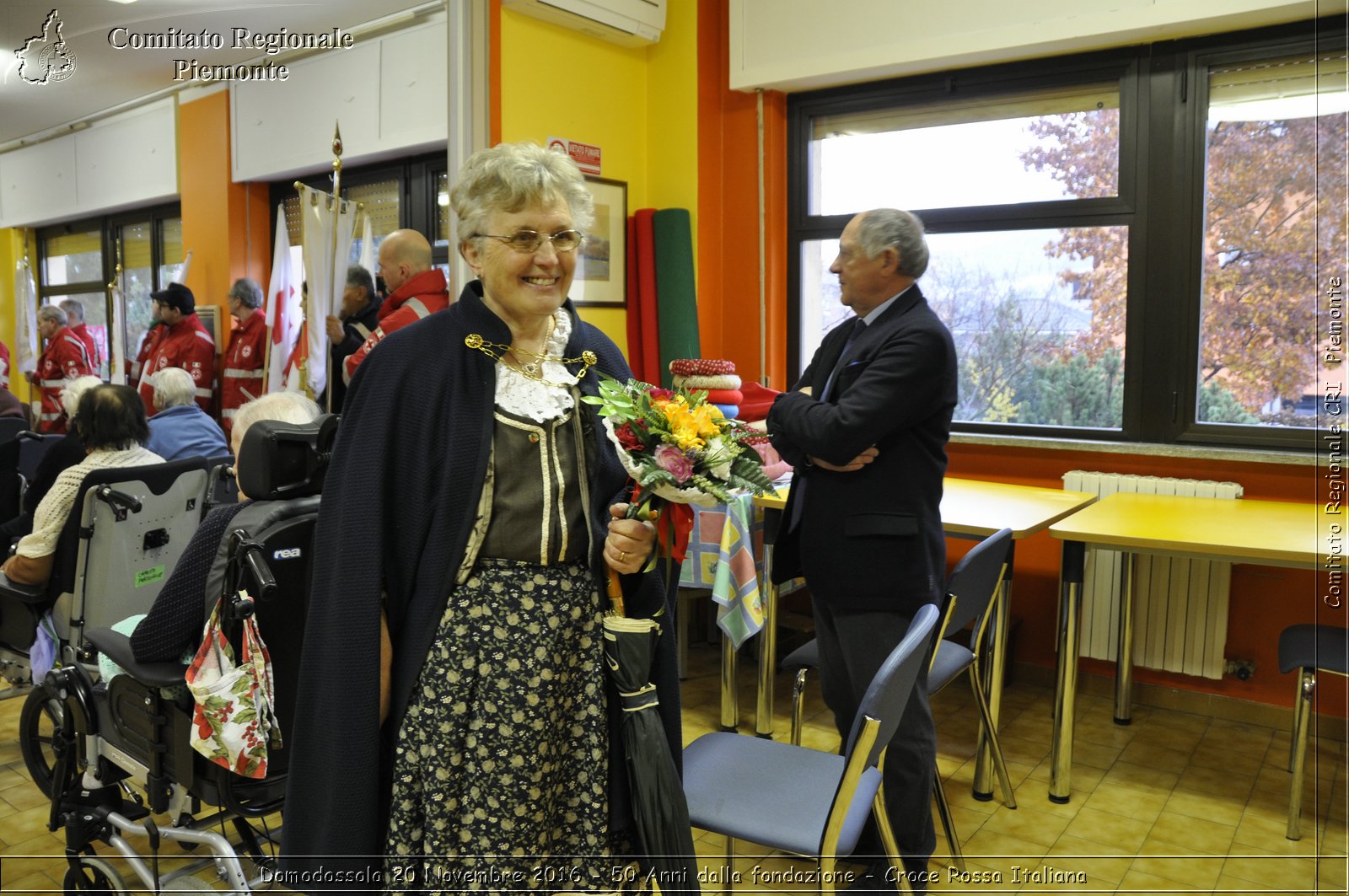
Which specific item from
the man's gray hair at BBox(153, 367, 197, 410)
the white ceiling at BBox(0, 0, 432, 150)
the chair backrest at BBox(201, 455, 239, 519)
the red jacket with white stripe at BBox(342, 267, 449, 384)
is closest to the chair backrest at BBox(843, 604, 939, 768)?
the chair backrest at BBox(201, 455, 239, 519)

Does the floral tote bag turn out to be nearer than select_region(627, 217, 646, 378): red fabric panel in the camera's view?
Yes

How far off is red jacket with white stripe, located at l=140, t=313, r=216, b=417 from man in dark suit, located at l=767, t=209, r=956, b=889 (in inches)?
83.8

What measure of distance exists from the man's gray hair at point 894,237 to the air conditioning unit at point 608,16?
2.23 metres

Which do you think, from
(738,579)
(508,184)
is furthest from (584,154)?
(508,184)

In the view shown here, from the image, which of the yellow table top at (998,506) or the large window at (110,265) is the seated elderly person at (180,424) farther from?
the yellow table top at (998,506)

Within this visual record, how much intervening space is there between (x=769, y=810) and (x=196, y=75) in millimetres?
2940

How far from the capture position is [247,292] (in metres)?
3.49

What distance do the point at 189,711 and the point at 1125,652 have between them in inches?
124

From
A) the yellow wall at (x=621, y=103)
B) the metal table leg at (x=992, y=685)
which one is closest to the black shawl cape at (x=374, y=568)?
the metal table leg at (x=992, y=685)

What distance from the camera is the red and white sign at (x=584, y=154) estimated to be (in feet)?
14.5

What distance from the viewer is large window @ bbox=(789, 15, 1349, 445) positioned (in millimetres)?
3557

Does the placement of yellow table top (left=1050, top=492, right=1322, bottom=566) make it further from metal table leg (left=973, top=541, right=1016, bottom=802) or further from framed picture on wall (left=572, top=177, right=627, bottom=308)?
framed picture on wall (left=572, top=177, right=627, bottom=308)

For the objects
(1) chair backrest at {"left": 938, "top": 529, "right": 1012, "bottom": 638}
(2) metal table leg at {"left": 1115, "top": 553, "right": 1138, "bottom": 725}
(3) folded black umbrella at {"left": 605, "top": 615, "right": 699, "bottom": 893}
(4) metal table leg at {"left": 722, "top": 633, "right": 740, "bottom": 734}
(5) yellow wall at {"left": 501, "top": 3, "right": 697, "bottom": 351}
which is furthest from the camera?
(5) yellow wall at {"left": 501, "top": 3, "right": 697, "bottom": 351}

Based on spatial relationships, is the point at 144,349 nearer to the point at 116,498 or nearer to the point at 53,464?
the point at 53,464
